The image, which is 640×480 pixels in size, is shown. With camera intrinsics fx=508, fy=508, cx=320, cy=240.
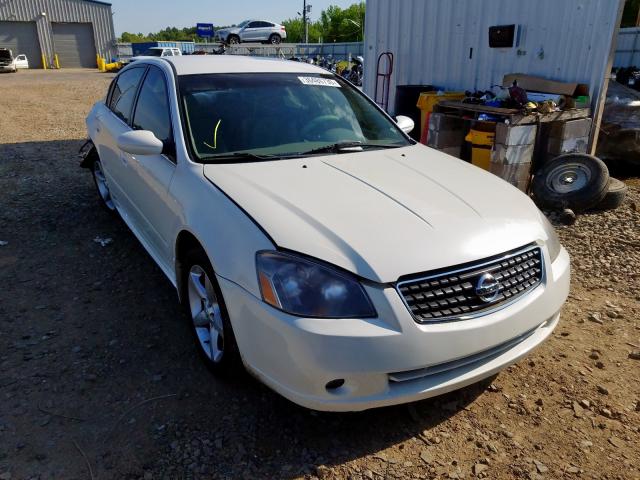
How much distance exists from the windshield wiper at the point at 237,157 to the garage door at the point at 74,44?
4273 centimetres

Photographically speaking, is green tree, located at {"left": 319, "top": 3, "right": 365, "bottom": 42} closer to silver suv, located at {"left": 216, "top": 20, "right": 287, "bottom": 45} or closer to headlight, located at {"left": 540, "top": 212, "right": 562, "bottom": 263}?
silver suv, located at {"left": 216, "top": 20, "right": 287, "bottom": 45}

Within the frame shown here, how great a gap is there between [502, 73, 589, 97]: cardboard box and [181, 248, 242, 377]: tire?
18.1 feet

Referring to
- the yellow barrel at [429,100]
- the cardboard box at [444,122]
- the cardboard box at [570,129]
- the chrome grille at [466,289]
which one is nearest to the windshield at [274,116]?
the chrome grille at [466,289]

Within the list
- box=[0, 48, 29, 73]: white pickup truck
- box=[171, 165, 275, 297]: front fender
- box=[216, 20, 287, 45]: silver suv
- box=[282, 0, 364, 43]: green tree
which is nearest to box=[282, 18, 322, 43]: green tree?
box=[282, 0, 364, 43]: green tree

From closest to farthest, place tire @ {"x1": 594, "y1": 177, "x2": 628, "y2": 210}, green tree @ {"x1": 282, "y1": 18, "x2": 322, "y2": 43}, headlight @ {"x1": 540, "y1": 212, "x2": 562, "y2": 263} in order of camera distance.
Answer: headlight @ {"x1": 540, "y1": 212, "x2": 562, "y2": 263} < tire @ {"x1": 594, "y1": 177, "x2": 628, "y2": 210} < green tree @ {"x1": 282, "y1": 18, "x2": 322, "y2": 43}

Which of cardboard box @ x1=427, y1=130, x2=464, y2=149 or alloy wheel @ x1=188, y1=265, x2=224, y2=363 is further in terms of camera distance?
cardboard box @ x1=427, y1=130, x2=464, y2=149

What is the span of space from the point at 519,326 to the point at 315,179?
1.27 metres

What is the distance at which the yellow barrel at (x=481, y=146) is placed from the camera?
5969 millimetres

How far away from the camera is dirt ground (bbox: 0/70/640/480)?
90.0 inches

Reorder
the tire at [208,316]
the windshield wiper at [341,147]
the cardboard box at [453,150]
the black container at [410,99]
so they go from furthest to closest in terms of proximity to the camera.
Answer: the black container at [410,99]
the cardboard box at [453,150]
the windshield wiper at [341,147]
the tire at [208,316]

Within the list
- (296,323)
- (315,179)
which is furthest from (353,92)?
(296,323)

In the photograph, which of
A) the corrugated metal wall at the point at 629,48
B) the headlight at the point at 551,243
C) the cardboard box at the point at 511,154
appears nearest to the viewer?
the headlight at the point at 551,243

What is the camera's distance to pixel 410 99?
8664mm

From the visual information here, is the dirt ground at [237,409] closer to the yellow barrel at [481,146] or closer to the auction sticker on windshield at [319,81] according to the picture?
the auction sticker on windshield at [319,81]
